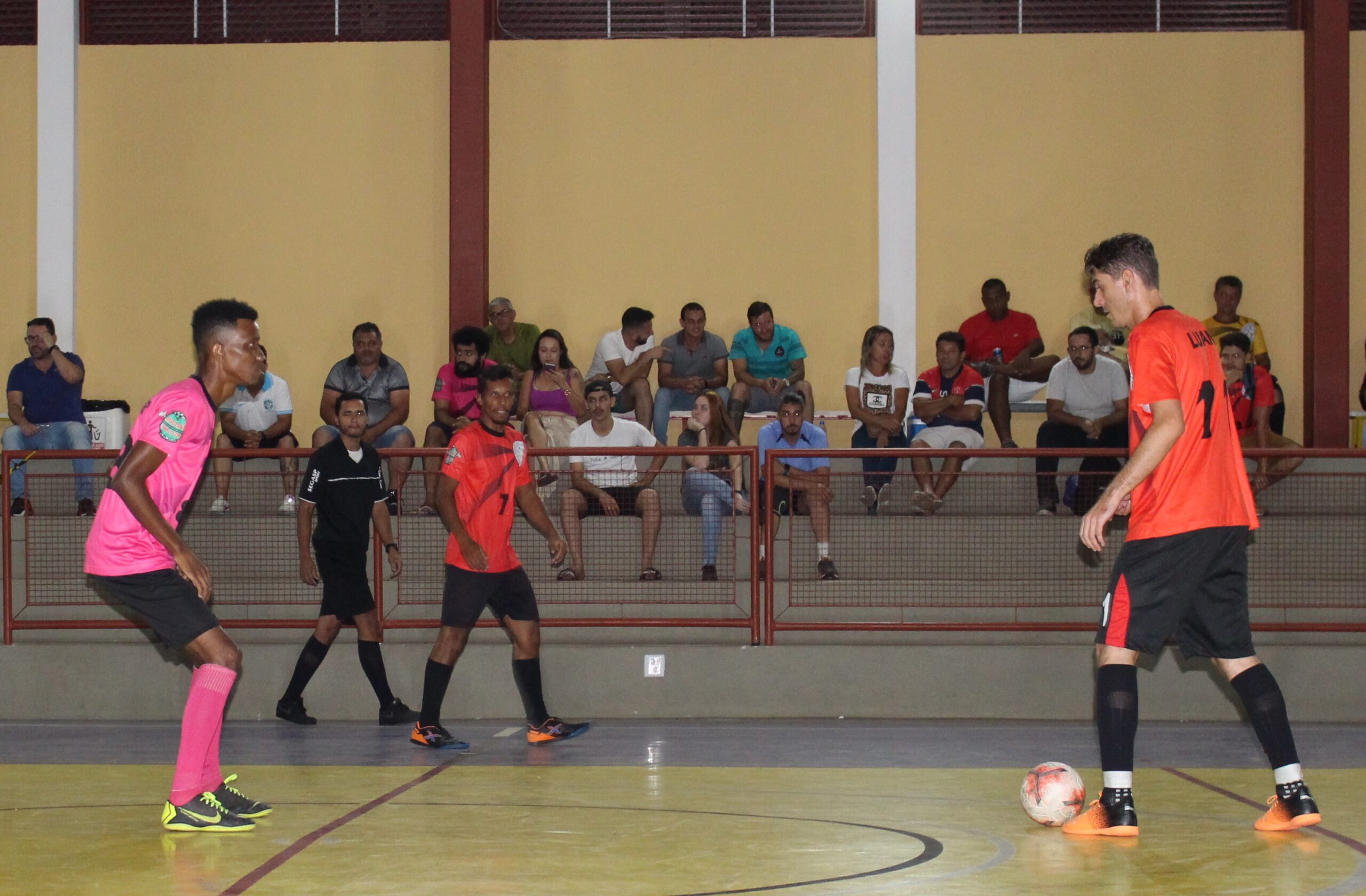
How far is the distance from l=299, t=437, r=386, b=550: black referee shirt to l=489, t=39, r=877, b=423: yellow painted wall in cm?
519

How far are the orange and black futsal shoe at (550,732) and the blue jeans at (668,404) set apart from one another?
408 centimetres

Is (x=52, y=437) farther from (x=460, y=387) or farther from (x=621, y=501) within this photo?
(x=621, y=501)

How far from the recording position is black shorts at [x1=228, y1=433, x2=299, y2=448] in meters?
12.0

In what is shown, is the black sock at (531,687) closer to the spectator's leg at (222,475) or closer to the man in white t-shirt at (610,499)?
the man in white t-shirt at (610,499)

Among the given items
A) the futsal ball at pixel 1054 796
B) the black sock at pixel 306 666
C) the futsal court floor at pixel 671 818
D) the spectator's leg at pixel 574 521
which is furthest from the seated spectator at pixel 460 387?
the futsal ball at pixel 1054 796

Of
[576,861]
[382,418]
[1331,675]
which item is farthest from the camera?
[382,418]

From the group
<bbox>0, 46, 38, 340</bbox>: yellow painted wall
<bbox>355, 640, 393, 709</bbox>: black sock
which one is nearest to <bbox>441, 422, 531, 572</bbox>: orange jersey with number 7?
<bbox>355, 640, 393, 709</bbox>: black sock

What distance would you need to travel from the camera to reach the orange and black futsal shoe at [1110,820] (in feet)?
17.6

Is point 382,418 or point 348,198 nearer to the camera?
point 382,418

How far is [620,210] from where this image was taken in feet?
46.9

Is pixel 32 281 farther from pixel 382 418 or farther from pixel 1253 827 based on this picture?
pixel 1253 827

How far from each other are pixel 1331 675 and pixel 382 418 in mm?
7494

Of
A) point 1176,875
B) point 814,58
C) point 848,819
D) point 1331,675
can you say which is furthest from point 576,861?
point 814,58

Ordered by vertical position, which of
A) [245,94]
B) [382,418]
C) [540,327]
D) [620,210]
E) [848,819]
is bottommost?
[848,819]
